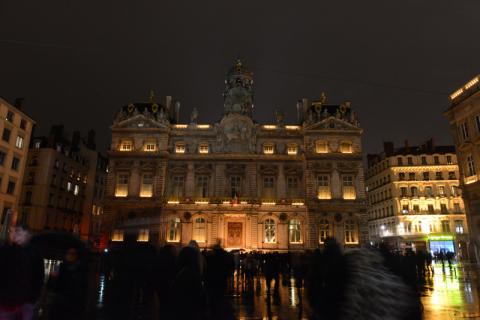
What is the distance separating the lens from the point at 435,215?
169 ft

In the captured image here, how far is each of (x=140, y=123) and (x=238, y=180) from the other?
526 inches

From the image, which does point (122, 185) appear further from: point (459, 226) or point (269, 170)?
point (459, 226)

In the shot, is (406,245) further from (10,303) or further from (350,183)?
(10,303)

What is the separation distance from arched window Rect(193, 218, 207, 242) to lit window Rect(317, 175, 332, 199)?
43.5 feet

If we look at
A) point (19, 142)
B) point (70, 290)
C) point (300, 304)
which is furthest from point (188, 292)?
point (19, 142)

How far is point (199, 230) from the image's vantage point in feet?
126

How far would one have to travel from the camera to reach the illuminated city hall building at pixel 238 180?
38375 mm

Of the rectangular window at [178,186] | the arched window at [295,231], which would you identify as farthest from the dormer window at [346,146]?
the rectangular window at [178,186]

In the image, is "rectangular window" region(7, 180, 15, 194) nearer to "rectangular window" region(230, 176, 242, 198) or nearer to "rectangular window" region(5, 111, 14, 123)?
"rectangular window" region(5, 111, 14, 123)

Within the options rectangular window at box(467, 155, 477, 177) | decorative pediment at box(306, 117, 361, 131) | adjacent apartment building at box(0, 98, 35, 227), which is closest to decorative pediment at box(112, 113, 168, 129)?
adjacent apartment building at box(0, 98, 35, 227)

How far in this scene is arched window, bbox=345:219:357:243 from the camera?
38719mm

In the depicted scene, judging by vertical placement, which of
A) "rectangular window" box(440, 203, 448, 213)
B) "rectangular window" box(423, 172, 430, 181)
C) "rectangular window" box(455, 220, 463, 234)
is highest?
"rectangular window" box(423, 172, 430, 181)

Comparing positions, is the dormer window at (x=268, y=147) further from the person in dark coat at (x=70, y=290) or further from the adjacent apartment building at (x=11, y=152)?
the person in dark coat at (x=70, y=290)

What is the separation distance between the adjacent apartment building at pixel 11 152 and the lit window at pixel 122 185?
9.96 m
